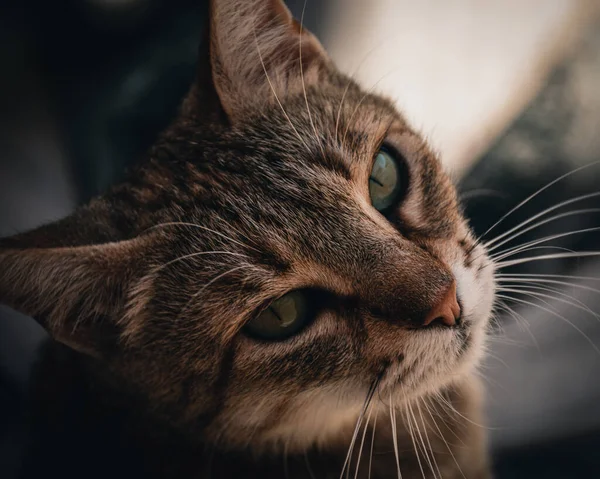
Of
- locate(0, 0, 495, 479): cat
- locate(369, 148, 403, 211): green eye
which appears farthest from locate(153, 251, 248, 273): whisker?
locate(369, 148, 403, 211): green eye

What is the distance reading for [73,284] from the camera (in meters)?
0.80

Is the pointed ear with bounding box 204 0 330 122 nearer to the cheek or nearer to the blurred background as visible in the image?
the blurred background

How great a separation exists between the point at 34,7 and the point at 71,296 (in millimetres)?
810

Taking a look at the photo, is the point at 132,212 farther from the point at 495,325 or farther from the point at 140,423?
the point at 495,325

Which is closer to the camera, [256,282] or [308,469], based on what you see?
[256,282]

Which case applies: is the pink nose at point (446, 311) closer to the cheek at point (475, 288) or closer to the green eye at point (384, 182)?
the cheek at point (475, 288)

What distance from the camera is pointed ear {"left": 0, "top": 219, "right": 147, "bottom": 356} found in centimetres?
75

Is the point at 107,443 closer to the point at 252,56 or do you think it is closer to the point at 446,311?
the point at 446,311

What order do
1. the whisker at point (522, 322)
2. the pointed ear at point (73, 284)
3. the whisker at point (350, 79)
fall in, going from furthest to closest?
the whisker at point (522, 322) < the whisker at point (350, 79) < the pointed ear at point (73, 284)

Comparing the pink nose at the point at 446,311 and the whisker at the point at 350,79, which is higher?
the whisker at the point at 350,79

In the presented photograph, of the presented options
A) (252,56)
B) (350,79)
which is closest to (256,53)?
(252,56)

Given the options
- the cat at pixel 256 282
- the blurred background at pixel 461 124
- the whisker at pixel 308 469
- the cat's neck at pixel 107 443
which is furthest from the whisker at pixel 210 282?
the blurred background at pixel 461 124

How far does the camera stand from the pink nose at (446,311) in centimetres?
78

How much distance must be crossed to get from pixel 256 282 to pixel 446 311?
321mm
